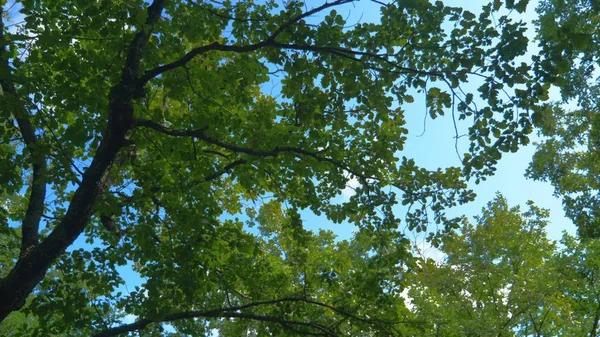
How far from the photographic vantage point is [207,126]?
17.9 feet

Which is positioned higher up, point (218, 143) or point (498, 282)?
point (498, 282)

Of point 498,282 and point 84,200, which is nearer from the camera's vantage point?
point 84,200

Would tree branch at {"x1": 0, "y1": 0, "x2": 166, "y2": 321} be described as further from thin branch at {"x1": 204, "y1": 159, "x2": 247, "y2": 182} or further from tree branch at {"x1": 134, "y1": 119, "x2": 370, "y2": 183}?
thin branch at {"x1": 204, "y1": 159, "x2": 247, "y2": 182}

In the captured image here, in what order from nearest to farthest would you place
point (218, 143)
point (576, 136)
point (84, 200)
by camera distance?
point (84, 200), point (218, 143), point (576, 136)

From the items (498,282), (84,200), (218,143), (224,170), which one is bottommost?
(84,200)

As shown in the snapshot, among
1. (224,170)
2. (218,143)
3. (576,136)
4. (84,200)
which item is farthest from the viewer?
(576,136)

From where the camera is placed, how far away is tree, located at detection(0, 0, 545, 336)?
4.91 meters

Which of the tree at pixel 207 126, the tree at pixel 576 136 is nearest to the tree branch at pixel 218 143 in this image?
the tree at pixel 207 126

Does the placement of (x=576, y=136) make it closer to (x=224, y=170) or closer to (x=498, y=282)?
(x=498, y=282)

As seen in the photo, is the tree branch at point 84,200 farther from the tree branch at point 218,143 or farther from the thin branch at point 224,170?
the thin branch at point 224,170

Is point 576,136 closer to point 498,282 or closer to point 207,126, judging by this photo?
point 498,282

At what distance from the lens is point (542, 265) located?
15.4 meters

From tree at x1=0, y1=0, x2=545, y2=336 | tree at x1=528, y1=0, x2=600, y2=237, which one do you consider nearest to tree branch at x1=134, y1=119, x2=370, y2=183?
tree at x1=0, y1=0, x2=545, y2=336

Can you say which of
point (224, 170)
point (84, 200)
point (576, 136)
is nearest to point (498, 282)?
point (576, 136)
